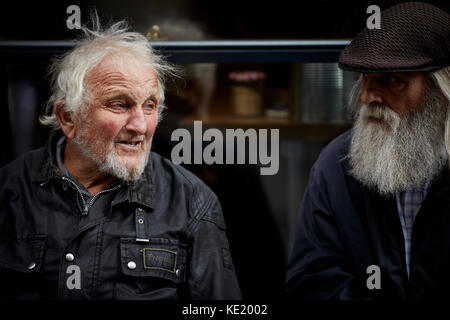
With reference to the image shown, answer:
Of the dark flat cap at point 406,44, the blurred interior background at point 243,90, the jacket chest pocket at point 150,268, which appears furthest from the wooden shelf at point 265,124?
the jacket chest pocket at point 150,268

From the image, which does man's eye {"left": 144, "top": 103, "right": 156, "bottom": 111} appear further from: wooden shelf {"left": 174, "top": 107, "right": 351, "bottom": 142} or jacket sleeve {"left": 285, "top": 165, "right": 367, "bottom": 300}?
jacket sleeve {"left": 285, "top": 165, "right": 367, "bottom": 300}

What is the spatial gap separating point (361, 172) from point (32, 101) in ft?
5.04

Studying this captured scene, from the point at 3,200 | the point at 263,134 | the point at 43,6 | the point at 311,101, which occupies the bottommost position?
the point at 3,200

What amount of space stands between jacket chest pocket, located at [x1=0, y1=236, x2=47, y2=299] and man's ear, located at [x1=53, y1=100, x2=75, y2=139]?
46 cm

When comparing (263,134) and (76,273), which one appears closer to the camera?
(76,273)

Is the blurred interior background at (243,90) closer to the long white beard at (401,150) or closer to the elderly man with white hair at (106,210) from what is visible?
the elderly man with white hair at (106,210)

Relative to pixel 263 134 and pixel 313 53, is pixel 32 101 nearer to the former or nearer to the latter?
pixel 263 134

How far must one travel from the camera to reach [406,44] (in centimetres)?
232

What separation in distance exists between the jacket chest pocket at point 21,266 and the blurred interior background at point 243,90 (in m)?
0.47

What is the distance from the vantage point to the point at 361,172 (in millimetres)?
2482

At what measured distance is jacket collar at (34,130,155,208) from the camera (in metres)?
2.48

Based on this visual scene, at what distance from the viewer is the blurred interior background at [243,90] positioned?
2719 mm

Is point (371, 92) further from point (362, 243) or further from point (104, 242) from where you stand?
point (104, 242)
